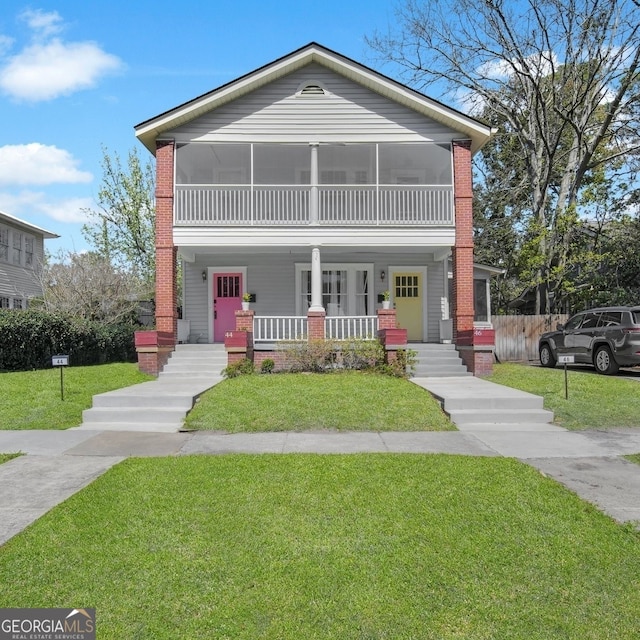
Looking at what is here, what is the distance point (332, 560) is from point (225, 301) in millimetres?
13373

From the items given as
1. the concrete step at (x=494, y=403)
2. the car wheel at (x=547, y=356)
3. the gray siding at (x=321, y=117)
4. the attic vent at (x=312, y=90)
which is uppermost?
the attic vent at (x=312, y=90)

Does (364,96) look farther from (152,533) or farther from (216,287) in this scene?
(152,533)

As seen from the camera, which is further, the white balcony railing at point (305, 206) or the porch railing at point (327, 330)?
the white balcony railing at point (305, 206)

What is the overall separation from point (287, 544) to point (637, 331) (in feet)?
39.4

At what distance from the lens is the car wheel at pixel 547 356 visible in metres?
15.6

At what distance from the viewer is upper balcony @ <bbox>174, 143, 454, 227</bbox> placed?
45.4 feet

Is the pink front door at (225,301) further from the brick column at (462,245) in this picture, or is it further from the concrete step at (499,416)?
the concrete step at (499,416)

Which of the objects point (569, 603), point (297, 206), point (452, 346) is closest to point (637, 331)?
point (452, 346)

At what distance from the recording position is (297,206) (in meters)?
14.2

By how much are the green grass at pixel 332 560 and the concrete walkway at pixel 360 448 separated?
1.42 ft

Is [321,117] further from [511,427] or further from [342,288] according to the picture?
[511,427]

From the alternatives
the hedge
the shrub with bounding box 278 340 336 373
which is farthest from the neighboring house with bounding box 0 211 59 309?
the shrub with bounding box 278 340 336 373

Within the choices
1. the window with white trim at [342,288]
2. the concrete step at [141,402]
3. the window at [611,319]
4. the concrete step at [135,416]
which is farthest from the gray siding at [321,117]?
the concrete step at [135,416]

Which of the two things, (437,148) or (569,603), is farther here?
(437,148)
